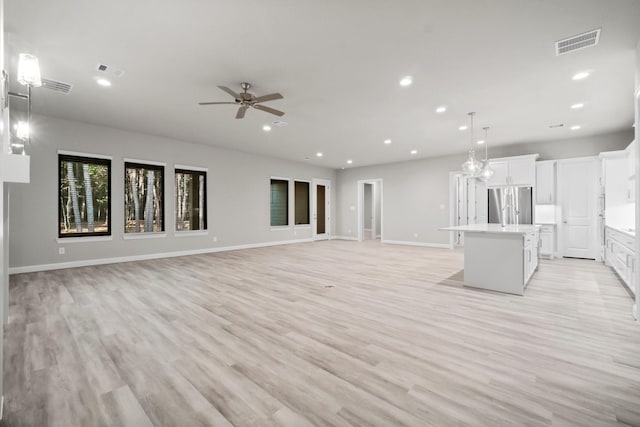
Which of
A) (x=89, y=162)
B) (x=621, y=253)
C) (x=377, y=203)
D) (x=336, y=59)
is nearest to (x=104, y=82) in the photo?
(x=89, y=162)

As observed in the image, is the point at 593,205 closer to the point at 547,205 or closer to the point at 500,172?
the point at 547,205

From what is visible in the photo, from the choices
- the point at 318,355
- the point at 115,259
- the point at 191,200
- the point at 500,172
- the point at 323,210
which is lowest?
the point at 318,355

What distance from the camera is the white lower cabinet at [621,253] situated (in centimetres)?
395

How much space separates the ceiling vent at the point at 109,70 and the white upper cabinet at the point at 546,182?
8654 mm

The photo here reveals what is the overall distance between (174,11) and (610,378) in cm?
451

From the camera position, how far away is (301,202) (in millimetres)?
10578

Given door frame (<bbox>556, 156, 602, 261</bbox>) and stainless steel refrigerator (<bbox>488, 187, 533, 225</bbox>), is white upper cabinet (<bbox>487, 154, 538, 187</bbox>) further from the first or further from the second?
door frame (<bbox>556, 156, 602, 261</bbox>)

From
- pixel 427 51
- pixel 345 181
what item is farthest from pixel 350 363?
pixel 345 181

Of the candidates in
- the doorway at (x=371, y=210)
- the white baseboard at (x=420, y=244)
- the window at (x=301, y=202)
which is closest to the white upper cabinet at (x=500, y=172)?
the white baseboard at (x=420, y=244)

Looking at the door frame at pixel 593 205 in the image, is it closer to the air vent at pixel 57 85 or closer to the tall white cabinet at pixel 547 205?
the tall white cabinet at pixel 547 205

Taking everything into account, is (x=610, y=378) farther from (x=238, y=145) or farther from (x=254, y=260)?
(x=238, y=145)

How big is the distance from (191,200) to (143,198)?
1.11 m

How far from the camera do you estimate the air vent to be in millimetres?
3908

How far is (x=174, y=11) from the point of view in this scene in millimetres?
2539
